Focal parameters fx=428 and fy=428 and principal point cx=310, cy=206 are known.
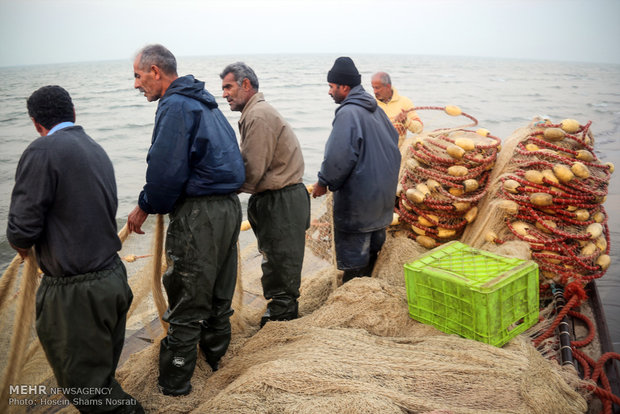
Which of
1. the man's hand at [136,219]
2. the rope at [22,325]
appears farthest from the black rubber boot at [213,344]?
the rope at [22,325]

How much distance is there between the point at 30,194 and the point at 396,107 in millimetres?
4685

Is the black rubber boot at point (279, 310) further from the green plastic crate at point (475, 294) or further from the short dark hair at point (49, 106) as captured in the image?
the short dark hair at point (49, 106)

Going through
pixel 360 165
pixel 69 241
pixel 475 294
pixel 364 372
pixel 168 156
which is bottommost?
pixel 364 372

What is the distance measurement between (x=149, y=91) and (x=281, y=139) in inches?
38.6

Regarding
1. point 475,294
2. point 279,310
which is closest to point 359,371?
point 475,294

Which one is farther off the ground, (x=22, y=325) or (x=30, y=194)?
(x=30, y=194)

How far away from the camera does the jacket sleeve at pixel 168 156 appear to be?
242 cm

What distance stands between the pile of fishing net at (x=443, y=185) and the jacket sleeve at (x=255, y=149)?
1822 mm

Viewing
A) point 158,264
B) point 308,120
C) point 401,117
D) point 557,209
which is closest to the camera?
point 158,264

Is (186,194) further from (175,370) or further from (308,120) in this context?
(308,120)

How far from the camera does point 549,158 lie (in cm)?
407

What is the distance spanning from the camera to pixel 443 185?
14.3ft

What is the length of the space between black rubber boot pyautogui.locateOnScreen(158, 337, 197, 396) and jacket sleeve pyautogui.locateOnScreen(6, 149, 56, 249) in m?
1.10

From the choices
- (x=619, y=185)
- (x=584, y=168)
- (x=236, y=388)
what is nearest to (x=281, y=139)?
(x=236, y=388)
